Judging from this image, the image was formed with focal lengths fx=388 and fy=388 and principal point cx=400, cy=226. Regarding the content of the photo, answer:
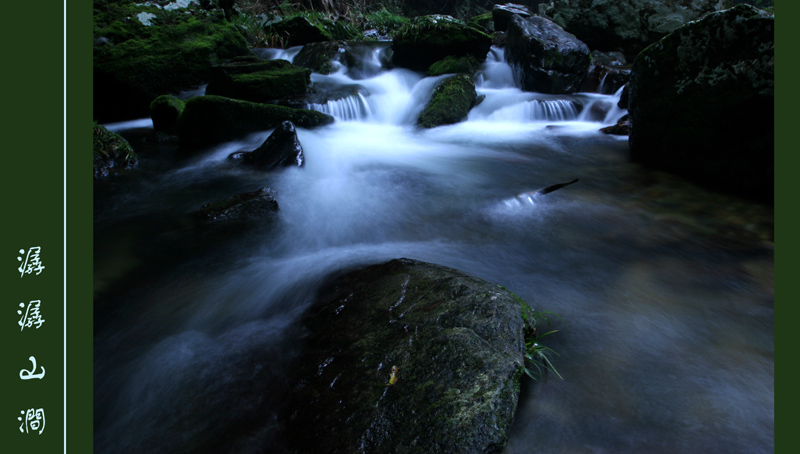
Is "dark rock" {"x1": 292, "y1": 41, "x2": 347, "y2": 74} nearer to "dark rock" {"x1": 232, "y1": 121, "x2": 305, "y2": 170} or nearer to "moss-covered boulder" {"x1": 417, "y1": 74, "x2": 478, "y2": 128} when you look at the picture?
"moss-covered boulder" {"x1": 417, "y1": 74, "x2": 478, "y2": 128}

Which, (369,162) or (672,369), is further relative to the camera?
(369,162)

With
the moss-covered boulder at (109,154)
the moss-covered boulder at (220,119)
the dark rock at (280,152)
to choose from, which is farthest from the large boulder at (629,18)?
the moss-covered boulder at (109,154)

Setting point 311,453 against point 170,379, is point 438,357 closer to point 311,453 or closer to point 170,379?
point 311,453

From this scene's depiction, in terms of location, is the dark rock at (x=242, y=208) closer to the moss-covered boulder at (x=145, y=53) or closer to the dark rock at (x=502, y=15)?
the moss-covered boulder at (x=145, y=53)

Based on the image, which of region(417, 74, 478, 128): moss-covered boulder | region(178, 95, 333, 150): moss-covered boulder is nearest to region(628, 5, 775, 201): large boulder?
region(417, 74, 478, 128): moss-covered boulder

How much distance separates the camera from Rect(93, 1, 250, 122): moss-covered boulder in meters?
8.62

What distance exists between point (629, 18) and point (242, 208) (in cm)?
1440

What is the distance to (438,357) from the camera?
1.78 metres

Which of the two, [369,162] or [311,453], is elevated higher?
[369,162]

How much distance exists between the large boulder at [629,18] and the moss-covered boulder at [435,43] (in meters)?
4.45

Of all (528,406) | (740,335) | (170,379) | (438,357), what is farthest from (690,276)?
(170,379)

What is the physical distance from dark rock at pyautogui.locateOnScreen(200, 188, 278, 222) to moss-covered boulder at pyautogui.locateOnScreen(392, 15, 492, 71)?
28.1 feet

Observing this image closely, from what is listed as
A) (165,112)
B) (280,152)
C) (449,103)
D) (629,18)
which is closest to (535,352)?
(280,152)
